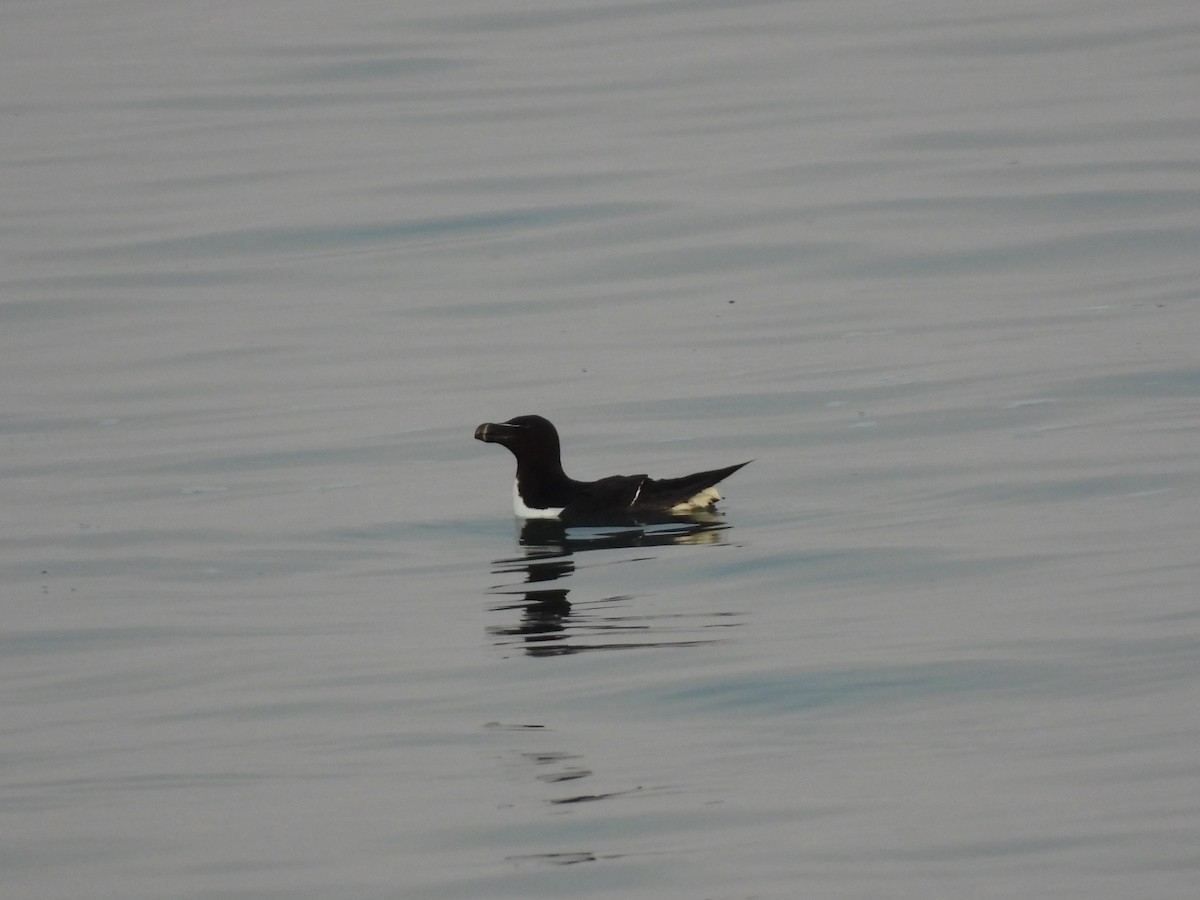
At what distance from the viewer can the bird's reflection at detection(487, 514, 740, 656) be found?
9.82 m

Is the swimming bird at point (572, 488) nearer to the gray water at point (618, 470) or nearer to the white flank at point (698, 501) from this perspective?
the white flank at point (698, 501)

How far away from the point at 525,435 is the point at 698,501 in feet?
4.90

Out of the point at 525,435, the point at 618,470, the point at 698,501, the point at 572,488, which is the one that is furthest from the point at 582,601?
the point at 618,470

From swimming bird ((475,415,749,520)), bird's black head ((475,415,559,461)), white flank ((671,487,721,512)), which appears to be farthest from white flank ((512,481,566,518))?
white flank ((671,487,721,512))

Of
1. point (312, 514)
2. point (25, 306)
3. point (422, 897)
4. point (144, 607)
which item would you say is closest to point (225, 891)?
point (422, 897)

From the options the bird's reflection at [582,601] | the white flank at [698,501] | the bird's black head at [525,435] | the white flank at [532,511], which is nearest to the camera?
the bird's reflection at [582,601]

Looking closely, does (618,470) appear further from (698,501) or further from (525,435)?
(698,501)

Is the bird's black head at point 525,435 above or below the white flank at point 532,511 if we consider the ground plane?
above

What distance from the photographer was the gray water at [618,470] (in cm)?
736

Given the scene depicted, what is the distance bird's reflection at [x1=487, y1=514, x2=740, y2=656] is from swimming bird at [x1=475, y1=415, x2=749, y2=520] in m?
0.09

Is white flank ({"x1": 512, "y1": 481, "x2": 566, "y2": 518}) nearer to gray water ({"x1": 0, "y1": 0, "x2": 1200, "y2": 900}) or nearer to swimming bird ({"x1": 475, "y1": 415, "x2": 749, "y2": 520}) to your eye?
swimming bird ({"x1": 475, "y1": 415, "x2": 749, "y2": 520})

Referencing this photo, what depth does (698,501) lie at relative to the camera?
12648 millimetres

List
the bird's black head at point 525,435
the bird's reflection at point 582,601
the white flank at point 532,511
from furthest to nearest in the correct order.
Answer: the bird's black head at point 525,435 < the white flank at point 532,511 < the bird's reflection at point 582,601

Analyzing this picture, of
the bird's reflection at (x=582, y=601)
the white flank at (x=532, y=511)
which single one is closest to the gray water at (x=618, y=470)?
the bird's reflection at (x=582, y=601)
